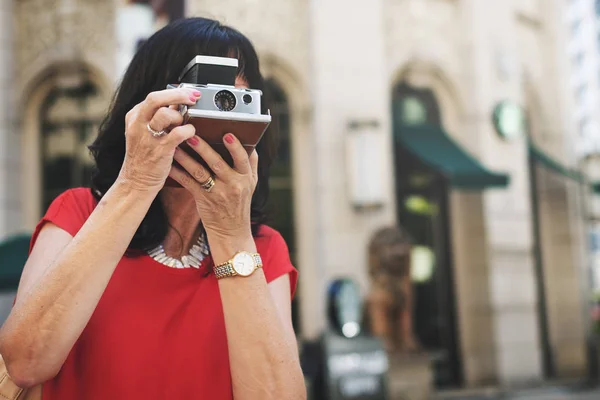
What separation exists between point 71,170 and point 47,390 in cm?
770

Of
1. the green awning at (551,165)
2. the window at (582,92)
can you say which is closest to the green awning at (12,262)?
the green awning at (551,165)

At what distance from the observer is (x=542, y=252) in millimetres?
Result: 11211

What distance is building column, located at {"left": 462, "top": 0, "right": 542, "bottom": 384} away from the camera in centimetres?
934

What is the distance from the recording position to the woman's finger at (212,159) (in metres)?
1.26

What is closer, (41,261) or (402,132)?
(41,261)

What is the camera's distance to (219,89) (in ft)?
4.19

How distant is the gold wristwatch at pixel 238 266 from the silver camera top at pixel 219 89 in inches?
13.1

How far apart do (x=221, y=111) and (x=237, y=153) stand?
9 cm

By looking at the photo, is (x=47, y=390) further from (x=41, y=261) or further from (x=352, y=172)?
(x=352, y=172)

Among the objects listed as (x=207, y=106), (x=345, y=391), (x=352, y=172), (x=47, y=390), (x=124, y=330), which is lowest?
(x=345, y=391)

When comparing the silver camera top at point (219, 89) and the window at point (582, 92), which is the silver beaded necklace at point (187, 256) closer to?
the silver camera top at point (219, 89)

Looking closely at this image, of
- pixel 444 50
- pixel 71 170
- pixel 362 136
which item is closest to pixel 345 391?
pixel 362 136

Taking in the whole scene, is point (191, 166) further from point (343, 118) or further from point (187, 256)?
point (343, 118)

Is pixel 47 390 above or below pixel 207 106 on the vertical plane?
below
